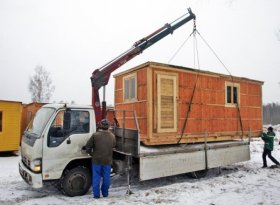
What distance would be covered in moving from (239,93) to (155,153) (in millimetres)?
5768

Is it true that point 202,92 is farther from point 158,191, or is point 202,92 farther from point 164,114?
point 158,191

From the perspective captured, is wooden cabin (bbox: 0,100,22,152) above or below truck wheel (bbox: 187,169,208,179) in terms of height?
above

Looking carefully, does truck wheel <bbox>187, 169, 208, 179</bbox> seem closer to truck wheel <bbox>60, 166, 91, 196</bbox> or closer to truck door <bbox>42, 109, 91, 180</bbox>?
truck wheel <bbox>60, 166, 91, 196</bbox>

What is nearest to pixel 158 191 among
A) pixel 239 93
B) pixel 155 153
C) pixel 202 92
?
pixel 155 153

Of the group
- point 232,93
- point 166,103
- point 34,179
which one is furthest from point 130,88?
point 34,179

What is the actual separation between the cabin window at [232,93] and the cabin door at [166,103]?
9.85ft

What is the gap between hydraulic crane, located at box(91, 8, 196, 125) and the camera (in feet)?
31.3

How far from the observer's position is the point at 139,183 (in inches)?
344

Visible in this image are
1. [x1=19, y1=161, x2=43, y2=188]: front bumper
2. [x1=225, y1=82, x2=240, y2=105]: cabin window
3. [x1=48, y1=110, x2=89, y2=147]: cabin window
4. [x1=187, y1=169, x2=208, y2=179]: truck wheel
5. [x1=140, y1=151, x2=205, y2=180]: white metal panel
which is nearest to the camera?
[x1=19, y1=161, x2=43, y2=188]: front bumper

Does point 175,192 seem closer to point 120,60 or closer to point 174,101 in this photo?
point 174,101

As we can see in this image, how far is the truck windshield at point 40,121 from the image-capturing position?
7.01m

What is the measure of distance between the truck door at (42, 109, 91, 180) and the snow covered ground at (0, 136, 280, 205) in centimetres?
80

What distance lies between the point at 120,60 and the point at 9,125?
29.0 feet

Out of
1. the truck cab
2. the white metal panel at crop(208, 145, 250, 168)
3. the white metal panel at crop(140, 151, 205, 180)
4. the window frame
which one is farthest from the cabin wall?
the white metal panel at crop(208, 145, 250, 168)
